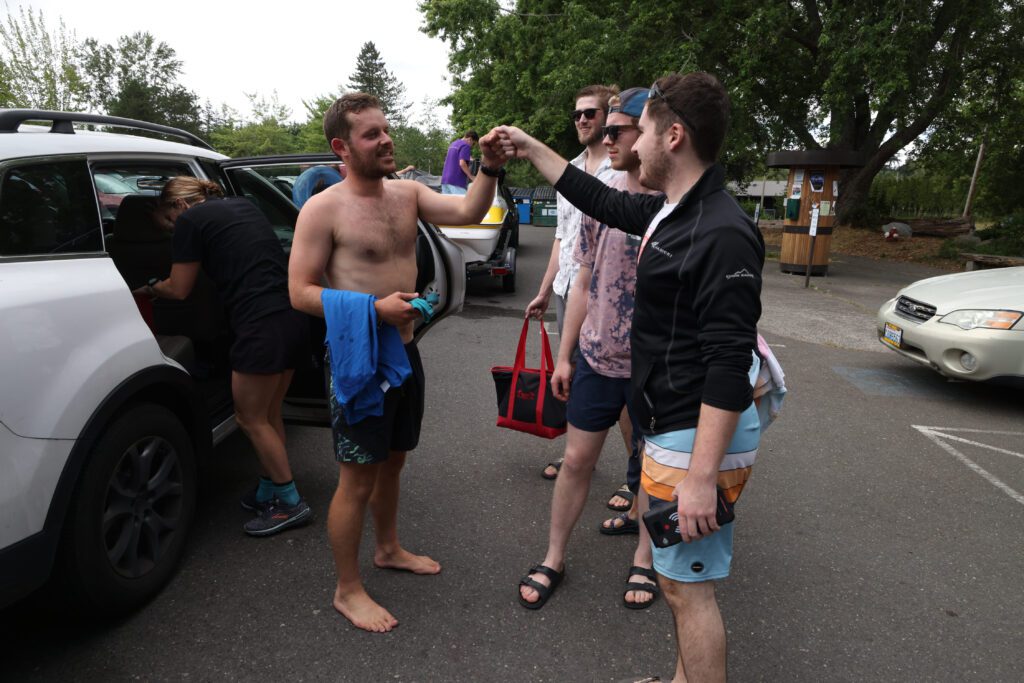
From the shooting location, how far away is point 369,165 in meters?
2.37

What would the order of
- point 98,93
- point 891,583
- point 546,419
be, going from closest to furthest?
point 891,583 < point 546,419 < point 98,93

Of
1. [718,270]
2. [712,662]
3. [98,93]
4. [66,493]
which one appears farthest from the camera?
[98,93]

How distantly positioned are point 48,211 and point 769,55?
18068 millimetres

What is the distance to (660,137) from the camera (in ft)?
5.89

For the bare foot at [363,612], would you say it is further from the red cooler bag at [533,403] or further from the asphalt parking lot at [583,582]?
the red cooler bag at [533,403]

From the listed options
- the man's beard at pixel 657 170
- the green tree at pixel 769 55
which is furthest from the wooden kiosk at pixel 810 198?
the man's beard at pixel 657 170

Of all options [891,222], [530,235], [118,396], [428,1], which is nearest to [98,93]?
[428,1]

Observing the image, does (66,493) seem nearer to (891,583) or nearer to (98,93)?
(891,583)

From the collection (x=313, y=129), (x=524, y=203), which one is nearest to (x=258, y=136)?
(x=313, y=129)

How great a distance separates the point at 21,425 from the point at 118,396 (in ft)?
1.29

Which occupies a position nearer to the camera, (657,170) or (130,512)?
(657,170)

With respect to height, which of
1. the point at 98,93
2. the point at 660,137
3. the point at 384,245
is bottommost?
the point at 384,245

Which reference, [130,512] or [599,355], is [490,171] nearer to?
[599,355]

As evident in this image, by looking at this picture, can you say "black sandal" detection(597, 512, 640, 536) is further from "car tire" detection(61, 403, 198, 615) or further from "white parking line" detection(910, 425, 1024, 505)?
"white parking line" detection(910, 425, 1024, 505)
